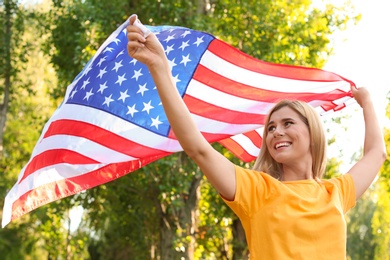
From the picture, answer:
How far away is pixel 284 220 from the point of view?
369cm

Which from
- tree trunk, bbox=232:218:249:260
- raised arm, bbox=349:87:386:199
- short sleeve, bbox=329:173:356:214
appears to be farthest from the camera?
tree trunk, bbox=232:218:249:260

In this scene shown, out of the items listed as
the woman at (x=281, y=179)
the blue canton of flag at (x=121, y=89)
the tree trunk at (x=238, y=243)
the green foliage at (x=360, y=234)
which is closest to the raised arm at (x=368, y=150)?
the woman at (x=281, y=179)

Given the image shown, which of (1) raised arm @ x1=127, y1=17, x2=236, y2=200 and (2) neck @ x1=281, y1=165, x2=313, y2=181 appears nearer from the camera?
(1) raised arm @ x1=127, y1=17, x2=236, y2=200

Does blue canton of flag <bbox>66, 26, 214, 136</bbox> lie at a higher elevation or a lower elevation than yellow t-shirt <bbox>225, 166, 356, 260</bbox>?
higher

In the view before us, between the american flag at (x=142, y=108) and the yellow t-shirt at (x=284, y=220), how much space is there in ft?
8.03

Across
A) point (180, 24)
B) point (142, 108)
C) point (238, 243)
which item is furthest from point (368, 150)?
point (238, 243)

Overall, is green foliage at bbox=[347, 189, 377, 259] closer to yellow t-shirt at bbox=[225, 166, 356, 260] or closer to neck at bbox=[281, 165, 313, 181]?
neck at bbox=[281, 165, 313, 181]

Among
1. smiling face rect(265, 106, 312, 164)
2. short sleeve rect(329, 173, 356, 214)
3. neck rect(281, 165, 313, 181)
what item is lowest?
short sleeve rect(329, 173, 356, 214)

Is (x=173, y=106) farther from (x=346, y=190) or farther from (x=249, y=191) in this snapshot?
(x=346, y=190)

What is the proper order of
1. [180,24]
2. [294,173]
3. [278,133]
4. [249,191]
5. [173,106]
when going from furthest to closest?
[180,24] < [294,173] < [278,133] < [249,191] < [173,106]

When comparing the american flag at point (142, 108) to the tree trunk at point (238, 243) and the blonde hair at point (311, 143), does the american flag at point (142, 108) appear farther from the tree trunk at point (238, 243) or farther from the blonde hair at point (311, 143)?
the tree trunk at point (238, 243)

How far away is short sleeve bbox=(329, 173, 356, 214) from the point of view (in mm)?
4078

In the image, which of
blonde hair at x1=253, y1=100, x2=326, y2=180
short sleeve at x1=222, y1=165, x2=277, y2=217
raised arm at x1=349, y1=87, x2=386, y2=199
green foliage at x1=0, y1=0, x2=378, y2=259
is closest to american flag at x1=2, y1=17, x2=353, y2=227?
raised arm at x1=349, y1=87, x2=386, y2=199

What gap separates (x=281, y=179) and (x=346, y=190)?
0.32 m
